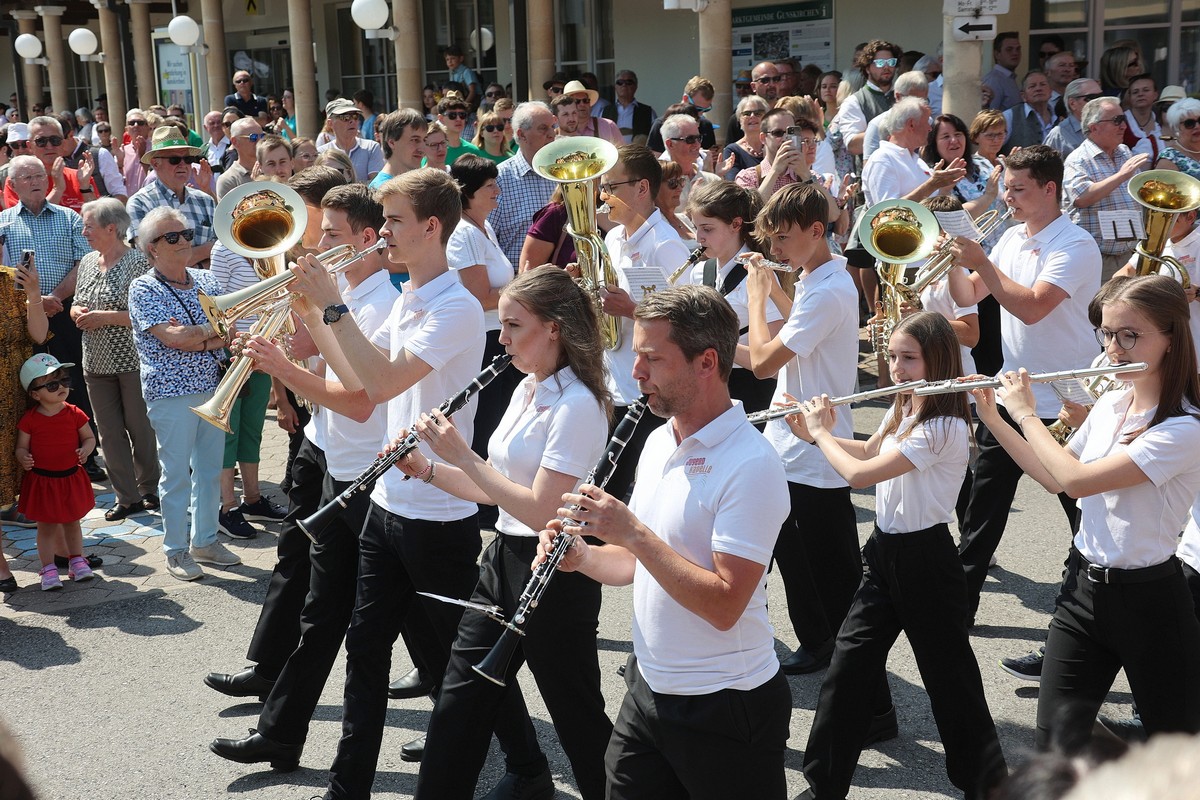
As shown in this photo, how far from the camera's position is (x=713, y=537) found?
290 centimetres

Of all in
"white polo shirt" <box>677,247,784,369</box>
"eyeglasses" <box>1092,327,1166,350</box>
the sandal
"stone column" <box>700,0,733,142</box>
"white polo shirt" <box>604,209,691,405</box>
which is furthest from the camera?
"stone column" <box>700,0,733,142</box>

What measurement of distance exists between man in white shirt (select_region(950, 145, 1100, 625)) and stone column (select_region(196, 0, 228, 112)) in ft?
58.5

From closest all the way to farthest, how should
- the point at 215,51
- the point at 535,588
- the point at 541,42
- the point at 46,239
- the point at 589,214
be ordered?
the point at 535,588 → the point at 589,214 → the point at 46,239 → the point at 541,42 → the point at 215,51

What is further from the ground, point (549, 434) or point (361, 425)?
point (549, 434)

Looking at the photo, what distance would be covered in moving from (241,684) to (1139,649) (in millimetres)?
3287

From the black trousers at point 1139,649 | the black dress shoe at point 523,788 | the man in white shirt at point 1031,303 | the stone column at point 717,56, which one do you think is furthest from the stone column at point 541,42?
the black trousers at point 1139,649

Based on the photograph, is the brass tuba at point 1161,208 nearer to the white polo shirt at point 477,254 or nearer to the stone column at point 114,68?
the white polo shirt at point 477,254

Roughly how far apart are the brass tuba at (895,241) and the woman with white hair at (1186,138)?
151 inches

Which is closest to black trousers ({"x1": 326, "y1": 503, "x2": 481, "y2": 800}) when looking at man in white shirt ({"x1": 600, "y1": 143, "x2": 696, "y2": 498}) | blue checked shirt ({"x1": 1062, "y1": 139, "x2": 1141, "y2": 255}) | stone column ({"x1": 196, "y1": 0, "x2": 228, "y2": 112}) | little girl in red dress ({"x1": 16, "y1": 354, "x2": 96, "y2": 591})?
man in white shirt ({"x1": 600, "y1": 143, "x2": 696, "y2": 498})

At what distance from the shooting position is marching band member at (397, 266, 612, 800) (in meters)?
3.60

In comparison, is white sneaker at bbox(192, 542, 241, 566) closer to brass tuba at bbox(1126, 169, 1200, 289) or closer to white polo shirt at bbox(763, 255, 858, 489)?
white polo shirt at bbox(763, 255, 858, 489)

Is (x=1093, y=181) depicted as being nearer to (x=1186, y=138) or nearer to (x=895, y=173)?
(x=1186, y=138)

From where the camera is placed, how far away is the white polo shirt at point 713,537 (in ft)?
9.54

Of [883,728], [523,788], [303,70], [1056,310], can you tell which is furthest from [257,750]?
[303,70]
